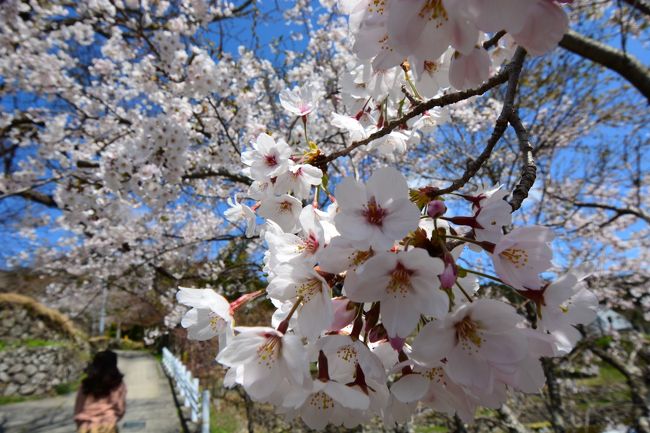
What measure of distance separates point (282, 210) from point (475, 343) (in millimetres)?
637

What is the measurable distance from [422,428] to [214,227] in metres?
5.90

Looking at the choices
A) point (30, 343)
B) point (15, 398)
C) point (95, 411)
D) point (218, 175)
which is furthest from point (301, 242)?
point (30, 343)

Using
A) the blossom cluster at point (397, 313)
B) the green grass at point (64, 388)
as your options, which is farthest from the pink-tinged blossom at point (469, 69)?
the green grass at point (64, 388)

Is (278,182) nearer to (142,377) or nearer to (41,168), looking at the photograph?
(41,168)

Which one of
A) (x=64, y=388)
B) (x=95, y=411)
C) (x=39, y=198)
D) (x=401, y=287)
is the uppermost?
(x=39, y=198)

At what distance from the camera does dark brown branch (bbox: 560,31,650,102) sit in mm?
2477

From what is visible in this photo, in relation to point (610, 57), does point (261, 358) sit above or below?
below

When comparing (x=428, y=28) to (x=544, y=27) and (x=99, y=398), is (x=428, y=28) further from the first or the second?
(x=99, y=398)

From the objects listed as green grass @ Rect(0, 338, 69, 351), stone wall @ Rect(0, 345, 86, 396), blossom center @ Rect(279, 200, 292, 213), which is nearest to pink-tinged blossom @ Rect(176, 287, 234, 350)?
blossom center @ Rect(279, 200, 292, 213)

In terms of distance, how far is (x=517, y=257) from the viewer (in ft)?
2.30

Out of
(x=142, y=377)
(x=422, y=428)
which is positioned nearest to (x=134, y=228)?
(x=422, y=428)

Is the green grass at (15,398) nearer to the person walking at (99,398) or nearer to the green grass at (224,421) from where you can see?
the green grass at (224,421)

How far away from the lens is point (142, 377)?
12617mm

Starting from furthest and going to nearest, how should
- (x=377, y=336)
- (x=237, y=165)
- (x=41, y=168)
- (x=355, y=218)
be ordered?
(x=41, y=168) < (x=237, y=165) < (x=377, y=336) < (x=355, y=218)
